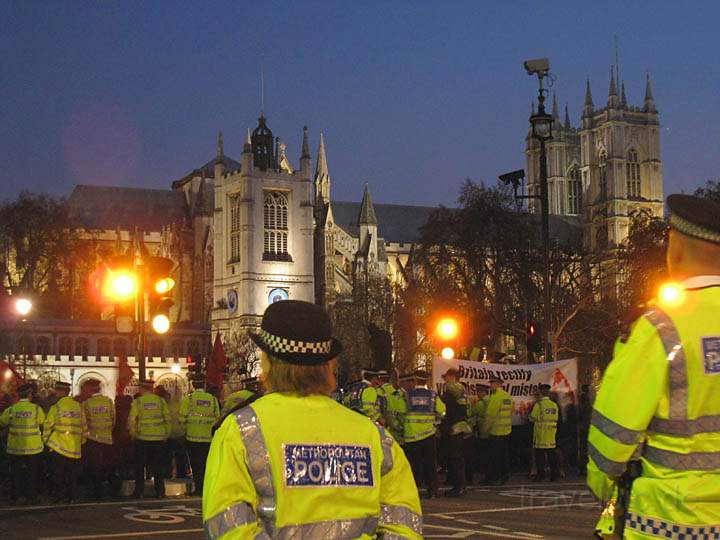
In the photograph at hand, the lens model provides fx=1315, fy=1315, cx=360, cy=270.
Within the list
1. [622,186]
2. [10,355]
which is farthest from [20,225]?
[622,186]

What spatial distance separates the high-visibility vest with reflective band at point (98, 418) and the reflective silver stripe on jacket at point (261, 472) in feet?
51.5

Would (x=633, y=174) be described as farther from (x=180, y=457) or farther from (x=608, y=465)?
(x=608, y=465)

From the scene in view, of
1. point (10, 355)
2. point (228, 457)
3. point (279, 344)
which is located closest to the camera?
point (228, 457)

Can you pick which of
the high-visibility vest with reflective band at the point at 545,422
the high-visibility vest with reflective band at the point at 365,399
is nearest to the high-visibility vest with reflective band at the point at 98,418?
the high-visibility vest with reflective band at the point at 365,399

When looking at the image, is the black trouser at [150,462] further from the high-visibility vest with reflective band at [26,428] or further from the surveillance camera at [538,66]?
the surveillance camera at [538,66]

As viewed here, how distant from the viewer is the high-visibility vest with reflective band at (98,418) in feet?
63.5

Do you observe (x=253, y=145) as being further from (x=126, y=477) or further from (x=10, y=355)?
(x=126, y=477)

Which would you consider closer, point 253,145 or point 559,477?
point 559,477

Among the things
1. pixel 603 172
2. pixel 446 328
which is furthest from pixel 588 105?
pixel 446 328

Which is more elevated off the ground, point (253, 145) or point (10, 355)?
point (253, 145)

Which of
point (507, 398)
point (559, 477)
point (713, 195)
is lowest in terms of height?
point (559, 477)

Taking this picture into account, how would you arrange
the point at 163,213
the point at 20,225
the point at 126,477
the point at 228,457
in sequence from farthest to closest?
the point at 163,213, the point at 20,225, the point at 126,477, the point at 228,457

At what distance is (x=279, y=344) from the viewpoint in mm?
4363

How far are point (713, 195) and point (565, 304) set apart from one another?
31.0 ft
